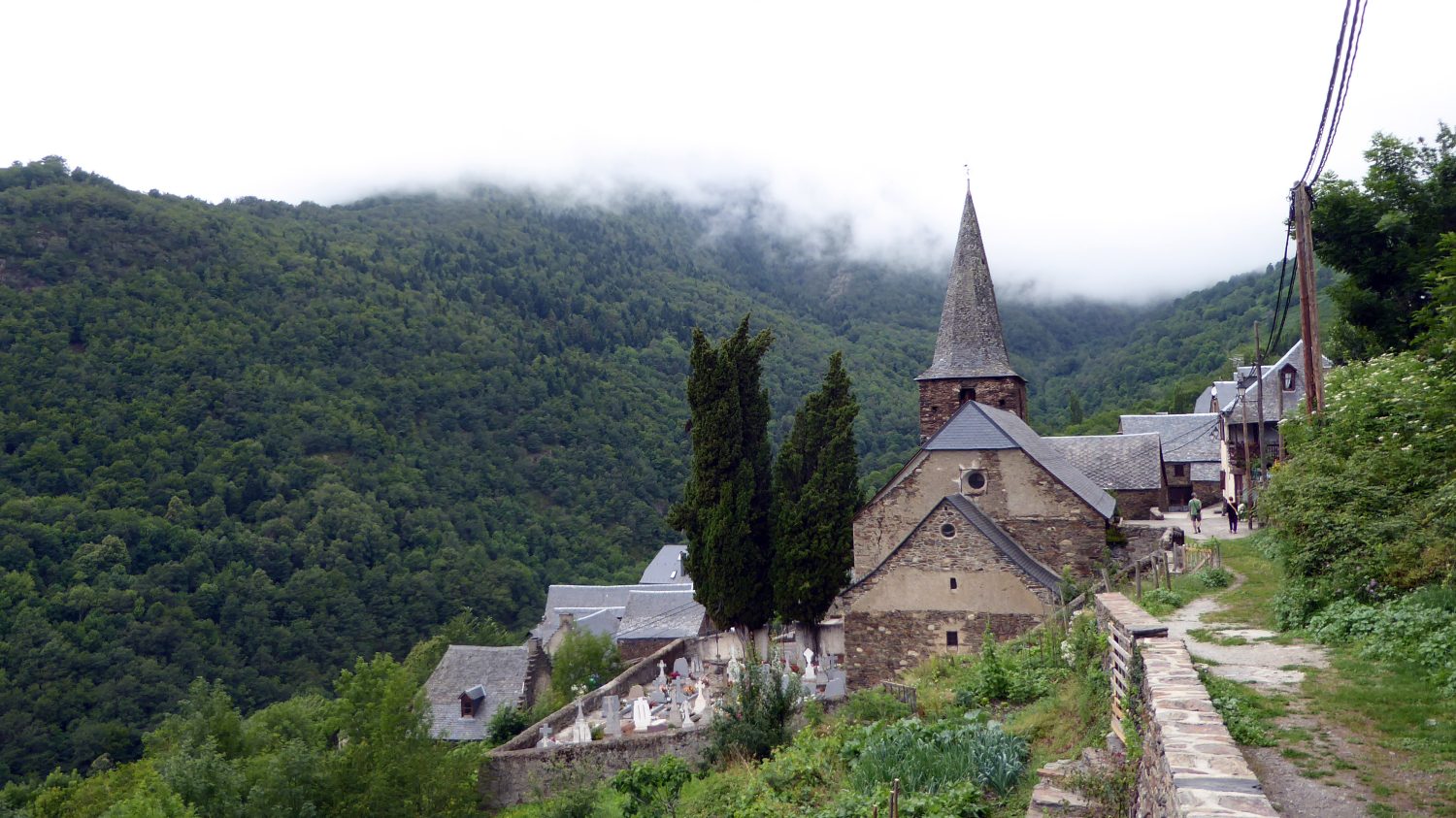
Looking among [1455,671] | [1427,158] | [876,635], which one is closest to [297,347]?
[876,635]

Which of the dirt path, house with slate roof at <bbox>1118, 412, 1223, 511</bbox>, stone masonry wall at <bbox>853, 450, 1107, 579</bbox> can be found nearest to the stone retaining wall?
the dirt path

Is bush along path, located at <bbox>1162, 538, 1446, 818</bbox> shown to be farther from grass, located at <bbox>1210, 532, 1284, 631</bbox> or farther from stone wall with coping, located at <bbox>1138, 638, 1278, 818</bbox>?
stone wall with coping, located at <bbox>1138, 638, 1278, 818</bbox>

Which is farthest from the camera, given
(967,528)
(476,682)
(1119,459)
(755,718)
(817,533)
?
(1119,459)

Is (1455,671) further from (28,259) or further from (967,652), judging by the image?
(28,259)

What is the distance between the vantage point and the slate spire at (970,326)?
97.7ft

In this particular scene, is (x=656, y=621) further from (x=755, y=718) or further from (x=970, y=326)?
(x=755, y=718)

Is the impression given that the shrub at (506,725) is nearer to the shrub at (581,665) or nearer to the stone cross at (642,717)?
the shrub at (581,665)

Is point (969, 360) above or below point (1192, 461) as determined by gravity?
above

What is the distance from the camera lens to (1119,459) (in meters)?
35.6

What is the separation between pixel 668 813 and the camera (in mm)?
13133

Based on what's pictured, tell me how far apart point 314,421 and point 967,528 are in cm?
6296

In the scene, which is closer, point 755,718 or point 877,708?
point 877,708

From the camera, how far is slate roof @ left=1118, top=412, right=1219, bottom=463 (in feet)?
133

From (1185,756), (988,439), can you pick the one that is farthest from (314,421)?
(1185,756)
